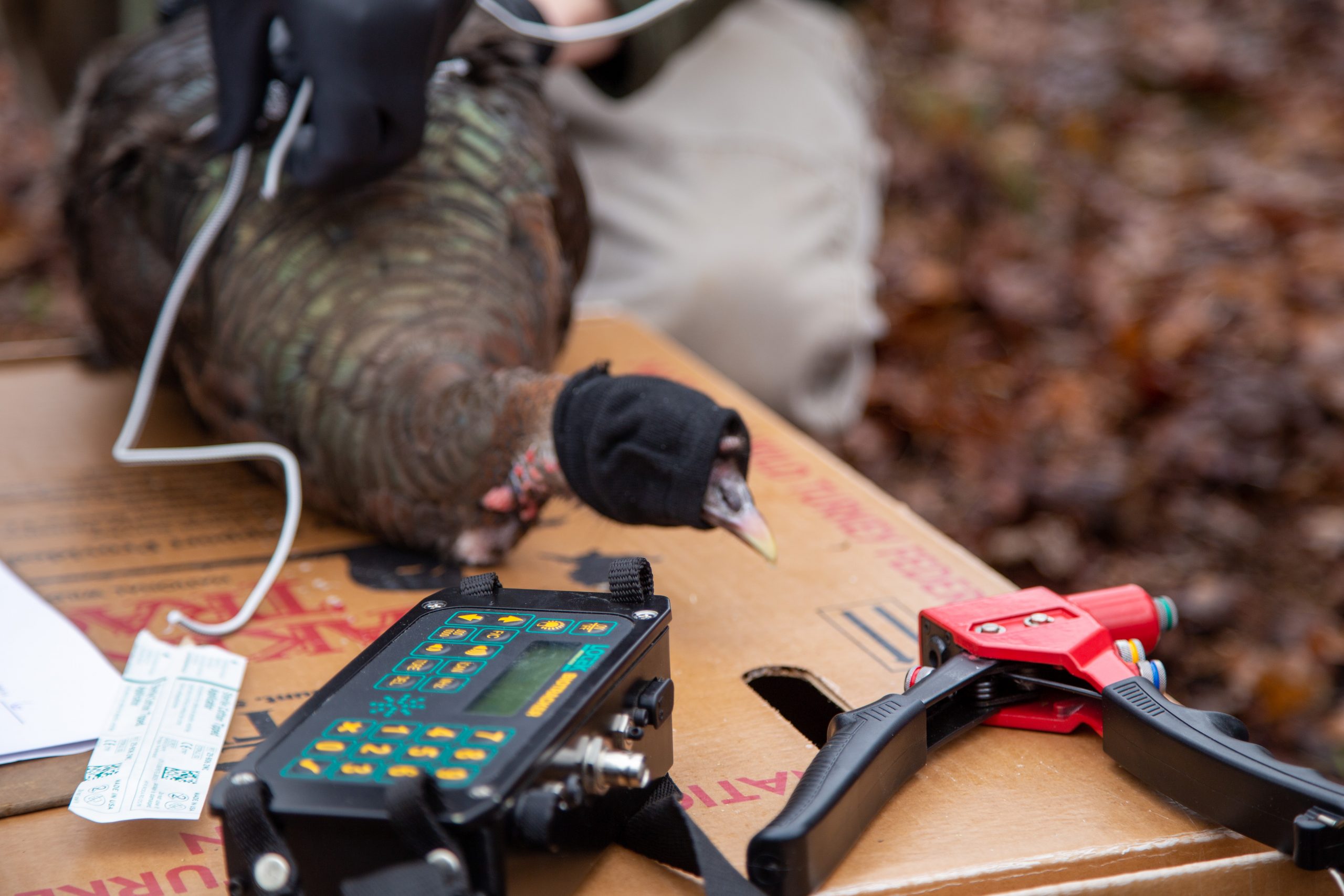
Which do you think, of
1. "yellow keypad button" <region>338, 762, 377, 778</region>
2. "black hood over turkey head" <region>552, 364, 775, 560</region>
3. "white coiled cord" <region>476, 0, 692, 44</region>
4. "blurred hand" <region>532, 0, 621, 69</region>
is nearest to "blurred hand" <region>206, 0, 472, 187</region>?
"white coiled cord" <region>476, 0, 692, 44</region>

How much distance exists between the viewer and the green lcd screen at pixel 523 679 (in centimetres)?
69

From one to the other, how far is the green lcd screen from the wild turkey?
0.82 ft

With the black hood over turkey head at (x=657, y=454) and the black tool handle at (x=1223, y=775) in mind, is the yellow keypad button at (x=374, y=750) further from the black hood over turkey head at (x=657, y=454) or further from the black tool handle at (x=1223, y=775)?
the black tool handle at (x=1223, y=775)

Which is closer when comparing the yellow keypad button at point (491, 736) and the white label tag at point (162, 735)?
the yellow keypad button at point (491, 736)

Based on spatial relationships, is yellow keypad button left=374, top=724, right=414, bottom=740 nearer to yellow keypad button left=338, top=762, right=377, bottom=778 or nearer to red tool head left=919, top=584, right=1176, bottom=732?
yellow keypad button left=338, top=762, right=377, bottom=778

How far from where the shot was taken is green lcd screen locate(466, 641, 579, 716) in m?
0.69

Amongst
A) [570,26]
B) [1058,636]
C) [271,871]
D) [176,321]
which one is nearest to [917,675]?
[1058,636]

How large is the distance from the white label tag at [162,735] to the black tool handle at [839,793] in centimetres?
39

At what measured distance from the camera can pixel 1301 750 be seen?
1.77 metres

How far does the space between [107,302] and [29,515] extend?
0.30 meters

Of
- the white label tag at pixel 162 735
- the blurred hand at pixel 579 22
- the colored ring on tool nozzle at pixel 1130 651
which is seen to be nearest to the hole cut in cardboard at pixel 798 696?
the colored ring on tool nozzle at pixel 1130 651

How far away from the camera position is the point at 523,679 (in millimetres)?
718

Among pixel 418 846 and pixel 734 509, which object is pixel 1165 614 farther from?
pixel 418 846

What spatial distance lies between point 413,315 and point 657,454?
0.38m
